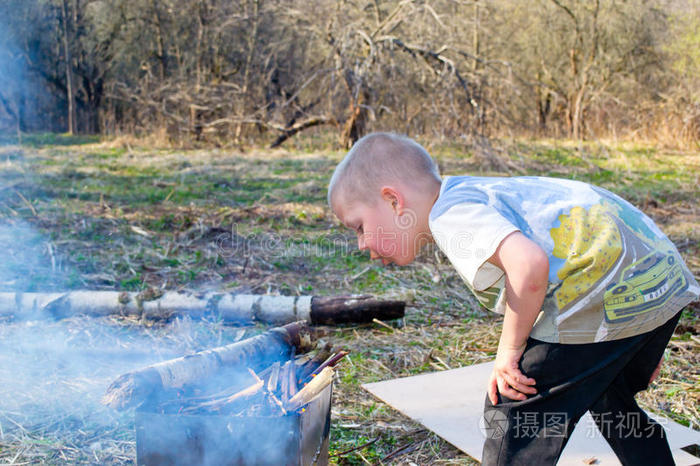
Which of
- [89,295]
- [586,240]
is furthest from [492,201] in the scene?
[89,295]

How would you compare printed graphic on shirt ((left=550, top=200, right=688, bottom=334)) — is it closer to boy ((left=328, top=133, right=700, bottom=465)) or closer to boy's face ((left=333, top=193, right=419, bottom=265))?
boy ((left=328, top=133, right=700, bottom=465))

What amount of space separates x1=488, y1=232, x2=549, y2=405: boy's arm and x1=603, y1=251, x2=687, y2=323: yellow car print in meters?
0.25

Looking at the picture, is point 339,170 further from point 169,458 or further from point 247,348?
point 169,458

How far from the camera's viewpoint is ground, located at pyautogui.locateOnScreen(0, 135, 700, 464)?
8.97ft

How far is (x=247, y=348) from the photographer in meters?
2.47

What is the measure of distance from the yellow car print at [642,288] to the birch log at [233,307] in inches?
91.2

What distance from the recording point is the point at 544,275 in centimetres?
155

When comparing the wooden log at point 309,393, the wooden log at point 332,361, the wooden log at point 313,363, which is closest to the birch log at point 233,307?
the wooden log at point 313,363

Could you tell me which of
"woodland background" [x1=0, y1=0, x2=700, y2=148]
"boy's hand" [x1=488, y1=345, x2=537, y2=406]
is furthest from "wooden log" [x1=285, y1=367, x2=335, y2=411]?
"woodland background" [x1=0, y1=0, x2=700, y2=148]

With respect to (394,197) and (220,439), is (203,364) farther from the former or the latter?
(394,197)

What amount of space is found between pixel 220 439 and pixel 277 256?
12.1 ft

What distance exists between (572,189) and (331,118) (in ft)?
35.4

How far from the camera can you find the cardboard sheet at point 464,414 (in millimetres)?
2518

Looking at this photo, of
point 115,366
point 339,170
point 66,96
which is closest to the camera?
point 339,170
